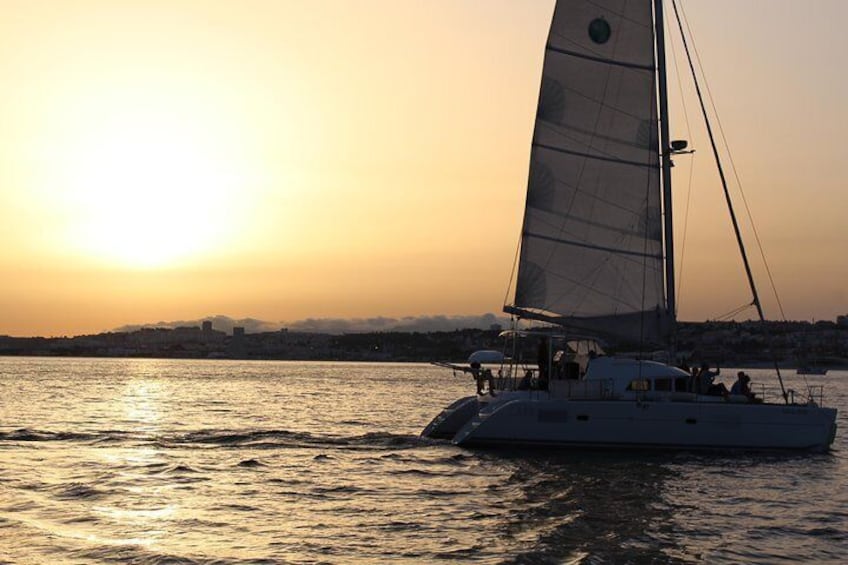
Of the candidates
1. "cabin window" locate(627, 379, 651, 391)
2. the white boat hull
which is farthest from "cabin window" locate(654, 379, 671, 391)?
the white boat hull

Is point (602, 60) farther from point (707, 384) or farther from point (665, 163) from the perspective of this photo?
point (707, 384)

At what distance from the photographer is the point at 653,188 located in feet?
98.4

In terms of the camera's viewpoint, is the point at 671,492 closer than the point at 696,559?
No

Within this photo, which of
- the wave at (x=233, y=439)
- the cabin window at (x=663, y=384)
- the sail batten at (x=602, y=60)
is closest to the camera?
the cabin window at (x=663, y=384)

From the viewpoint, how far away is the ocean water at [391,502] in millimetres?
16328

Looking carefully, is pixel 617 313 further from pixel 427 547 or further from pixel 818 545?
pixel 427 547

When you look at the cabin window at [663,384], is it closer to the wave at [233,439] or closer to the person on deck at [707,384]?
the person on deck at [707,384]

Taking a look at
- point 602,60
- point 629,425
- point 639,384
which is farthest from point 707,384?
point 602,60

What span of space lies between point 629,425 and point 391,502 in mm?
8909

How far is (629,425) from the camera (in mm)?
27328

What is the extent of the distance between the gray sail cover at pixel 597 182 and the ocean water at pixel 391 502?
15.8 ft

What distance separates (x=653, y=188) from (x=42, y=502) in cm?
1867

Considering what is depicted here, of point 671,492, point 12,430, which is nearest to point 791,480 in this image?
point 671,492

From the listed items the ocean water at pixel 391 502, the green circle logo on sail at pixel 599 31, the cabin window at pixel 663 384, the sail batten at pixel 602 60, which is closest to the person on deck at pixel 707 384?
the cabin window at pixel 663 384
